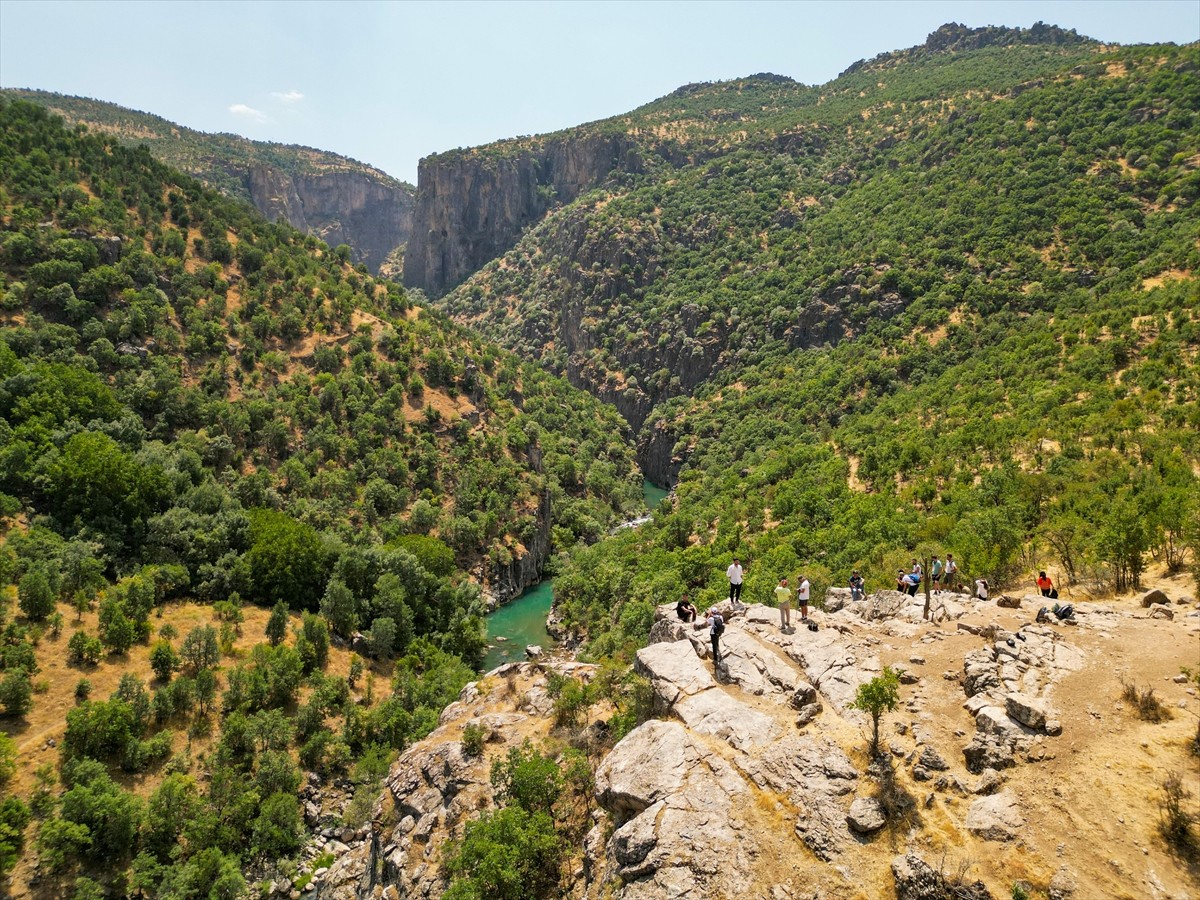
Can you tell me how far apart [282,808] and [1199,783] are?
3808cm

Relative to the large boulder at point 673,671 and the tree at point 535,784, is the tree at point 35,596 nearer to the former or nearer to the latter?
the tree at point 535,784

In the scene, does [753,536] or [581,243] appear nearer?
[753,536]

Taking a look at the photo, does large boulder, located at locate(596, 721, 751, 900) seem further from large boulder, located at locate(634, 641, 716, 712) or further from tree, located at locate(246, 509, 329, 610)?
tree, located at locate(246, 509, 329, 610)

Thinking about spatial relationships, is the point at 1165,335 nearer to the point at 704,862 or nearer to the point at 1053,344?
the point at 1053,344

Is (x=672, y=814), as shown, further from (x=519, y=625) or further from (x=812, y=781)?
(x=519, y=625)

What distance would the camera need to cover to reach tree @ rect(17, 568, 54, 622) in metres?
36.2

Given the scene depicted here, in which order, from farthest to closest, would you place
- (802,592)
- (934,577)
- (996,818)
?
(934,577), (802,592), (996,818)

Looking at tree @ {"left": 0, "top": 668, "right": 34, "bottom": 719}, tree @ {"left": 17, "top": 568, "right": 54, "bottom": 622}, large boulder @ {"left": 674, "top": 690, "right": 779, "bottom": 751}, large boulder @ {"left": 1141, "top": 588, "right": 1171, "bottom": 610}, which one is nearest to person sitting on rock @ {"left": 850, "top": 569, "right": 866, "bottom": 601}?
large boulder @ {"left": 1141, "top": 588, "right": 1171, "bottom": 610}

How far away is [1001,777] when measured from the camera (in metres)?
13.5

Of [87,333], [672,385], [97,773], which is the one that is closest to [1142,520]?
[97,773]

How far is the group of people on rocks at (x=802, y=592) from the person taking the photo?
68.8 ft

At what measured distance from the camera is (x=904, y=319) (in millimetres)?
80750

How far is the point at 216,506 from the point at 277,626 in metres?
13.9

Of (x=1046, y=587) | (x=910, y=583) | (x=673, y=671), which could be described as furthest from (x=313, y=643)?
(x=1046, y=587)
